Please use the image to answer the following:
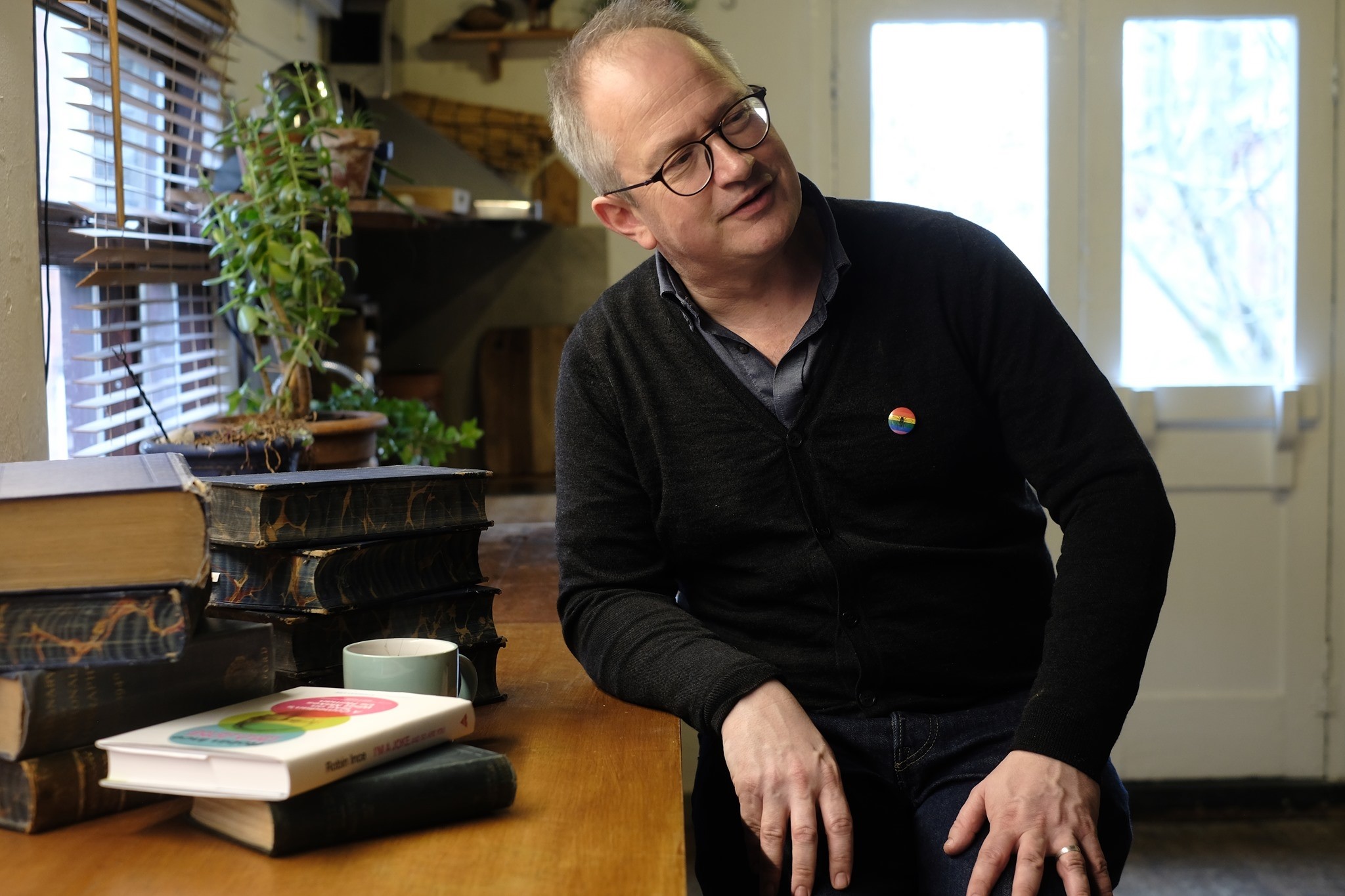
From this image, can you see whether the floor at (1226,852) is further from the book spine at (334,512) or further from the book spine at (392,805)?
the book spine at (392,805)

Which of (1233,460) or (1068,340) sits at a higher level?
(1068,340)

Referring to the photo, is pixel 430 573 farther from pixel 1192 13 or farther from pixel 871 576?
pixel 1192 13

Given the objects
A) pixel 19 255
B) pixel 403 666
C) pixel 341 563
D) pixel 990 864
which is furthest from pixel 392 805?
pixel 19 255

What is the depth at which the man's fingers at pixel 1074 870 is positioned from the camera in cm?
104

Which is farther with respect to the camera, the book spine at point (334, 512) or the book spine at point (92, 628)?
the book spine at point (334, 512)

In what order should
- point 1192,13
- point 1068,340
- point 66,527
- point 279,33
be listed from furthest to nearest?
point 1192,13, point 279,33, point 1068,340, point 66,527

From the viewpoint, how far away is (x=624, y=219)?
141cm

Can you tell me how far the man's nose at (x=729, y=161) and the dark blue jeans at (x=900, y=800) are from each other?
0.57 meters

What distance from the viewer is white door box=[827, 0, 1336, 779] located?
3365mm

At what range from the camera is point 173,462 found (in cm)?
95

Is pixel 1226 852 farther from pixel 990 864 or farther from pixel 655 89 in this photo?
pixel 655 89

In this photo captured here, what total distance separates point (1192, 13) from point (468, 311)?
2.17 meters

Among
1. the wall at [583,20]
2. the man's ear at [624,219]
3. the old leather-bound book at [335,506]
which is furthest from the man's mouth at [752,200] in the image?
the wall at [583,20]

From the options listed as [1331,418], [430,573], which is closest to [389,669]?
[430,573]
